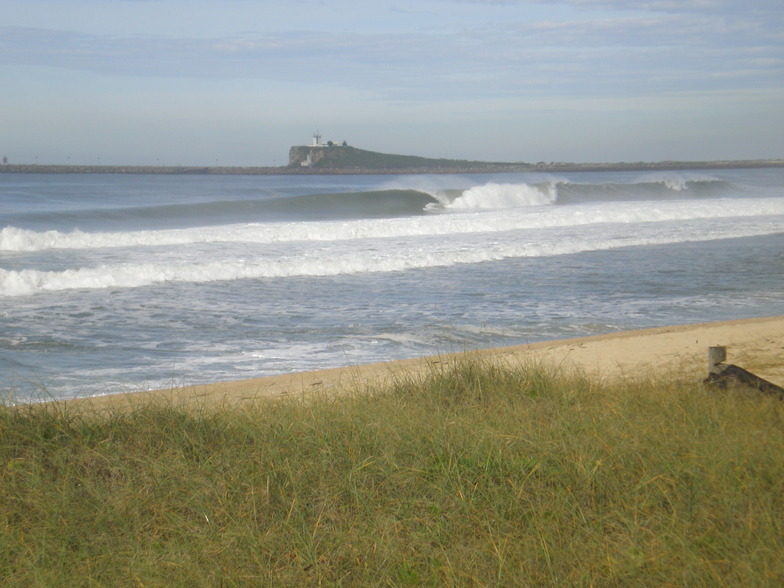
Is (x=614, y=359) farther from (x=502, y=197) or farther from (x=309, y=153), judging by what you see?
(x=309, y=153)

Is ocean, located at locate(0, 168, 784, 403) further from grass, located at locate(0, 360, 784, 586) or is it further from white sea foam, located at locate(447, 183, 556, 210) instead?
white sea foam, located at locate(447, 183, 556, 210)

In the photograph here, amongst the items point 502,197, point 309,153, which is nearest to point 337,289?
point 502,197

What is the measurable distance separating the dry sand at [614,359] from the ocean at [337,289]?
29.9 inches

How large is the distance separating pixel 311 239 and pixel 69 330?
1342 centimetres

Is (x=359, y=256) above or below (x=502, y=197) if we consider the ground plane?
below

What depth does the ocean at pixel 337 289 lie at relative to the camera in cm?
934

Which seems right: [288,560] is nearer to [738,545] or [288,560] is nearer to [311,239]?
[738,545]

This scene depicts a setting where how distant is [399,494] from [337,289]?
10.9 metres

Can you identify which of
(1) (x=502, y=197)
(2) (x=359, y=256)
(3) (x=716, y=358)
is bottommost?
(2) (x=359, y=256)

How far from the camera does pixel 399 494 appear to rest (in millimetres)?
3785

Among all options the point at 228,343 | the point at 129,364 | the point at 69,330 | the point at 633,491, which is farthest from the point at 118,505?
the point at 69,330

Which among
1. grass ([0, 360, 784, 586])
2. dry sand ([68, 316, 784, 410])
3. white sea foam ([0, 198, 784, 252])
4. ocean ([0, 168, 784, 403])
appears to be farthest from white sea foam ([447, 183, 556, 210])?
grass ([0, 360, 784, 586])

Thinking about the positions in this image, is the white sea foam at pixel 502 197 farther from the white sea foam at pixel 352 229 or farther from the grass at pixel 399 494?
the grass at pixel 399 494

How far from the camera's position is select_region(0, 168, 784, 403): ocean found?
934 centimetres
